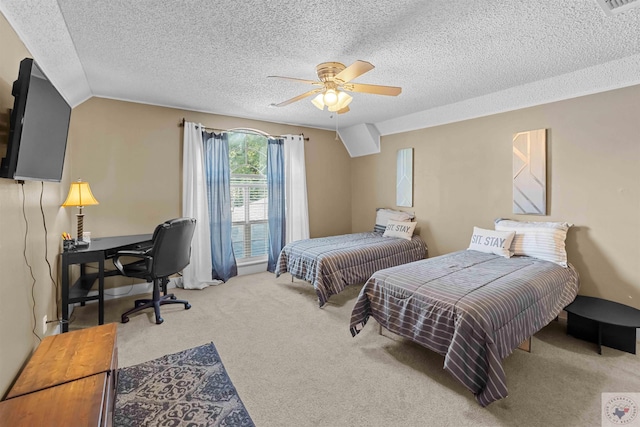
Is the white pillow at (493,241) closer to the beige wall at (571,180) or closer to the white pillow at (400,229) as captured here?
the beige wall at (571,180)

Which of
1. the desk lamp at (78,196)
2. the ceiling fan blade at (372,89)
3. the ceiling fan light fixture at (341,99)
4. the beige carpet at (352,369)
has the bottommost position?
the beige carpet at (352,369)

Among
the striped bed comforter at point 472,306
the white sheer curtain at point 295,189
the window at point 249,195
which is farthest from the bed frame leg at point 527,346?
the window at point 249,195

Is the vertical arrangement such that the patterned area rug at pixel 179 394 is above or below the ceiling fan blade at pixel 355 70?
below

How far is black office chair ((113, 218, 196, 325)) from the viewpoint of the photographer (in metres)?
2.98

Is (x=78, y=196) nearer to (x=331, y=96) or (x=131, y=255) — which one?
(x=131, y=255)

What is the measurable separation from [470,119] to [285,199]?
116 inches

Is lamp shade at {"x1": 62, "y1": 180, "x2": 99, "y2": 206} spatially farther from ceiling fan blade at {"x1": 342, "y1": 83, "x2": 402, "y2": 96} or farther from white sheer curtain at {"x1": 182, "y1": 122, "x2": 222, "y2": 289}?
ceiling fan blade at {"x1": 342, "y1": 83, "x2": 402, "y2": 96}

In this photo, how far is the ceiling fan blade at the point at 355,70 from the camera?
6.65 feet

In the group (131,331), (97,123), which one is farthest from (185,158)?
(131,331)

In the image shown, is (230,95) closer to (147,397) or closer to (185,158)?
(185,158)

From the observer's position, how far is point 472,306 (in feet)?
6.59

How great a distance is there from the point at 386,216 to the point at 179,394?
3.79 m

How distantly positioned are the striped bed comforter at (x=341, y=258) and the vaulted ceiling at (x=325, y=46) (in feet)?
6.34

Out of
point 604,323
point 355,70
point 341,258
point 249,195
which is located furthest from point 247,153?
point 604,323
